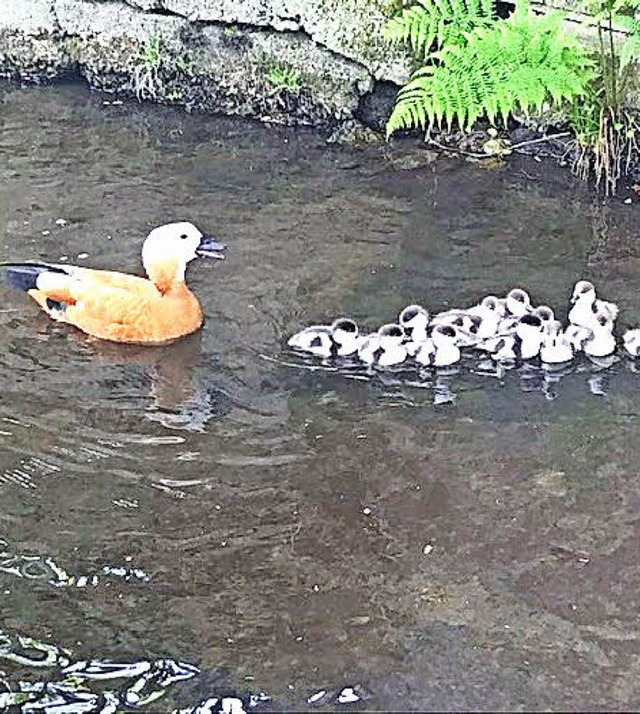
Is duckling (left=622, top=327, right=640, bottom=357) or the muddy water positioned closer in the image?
the muddy water

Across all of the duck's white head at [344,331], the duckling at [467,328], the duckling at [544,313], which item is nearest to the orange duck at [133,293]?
the duck's white head at [344,331]

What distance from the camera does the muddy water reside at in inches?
172

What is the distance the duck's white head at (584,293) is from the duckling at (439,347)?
23.4 inches

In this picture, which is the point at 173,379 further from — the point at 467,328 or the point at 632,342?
the point at 632,342

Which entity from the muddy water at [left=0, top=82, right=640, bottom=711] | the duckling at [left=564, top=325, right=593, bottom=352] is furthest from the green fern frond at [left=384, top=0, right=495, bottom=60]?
the duckling at [left=564, top=325, right=593, bottom=352]

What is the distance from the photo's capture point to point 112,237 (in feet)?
24.1

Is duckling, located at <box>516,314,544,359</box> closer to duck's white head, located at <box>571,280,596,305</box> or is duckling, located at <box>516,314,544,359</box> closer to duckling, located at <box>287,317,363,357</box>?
duck's white head, located at <box>571,280,596,305</box>

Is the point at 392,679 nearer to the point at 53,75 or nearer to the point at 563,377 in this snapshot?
the point at 563,377

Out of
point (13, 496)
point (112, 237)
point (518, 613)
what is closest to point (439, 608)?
point (518, 613)

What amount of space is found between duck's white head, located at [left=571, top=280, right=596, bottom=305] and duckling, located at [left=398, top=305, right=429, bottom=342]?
0.68m

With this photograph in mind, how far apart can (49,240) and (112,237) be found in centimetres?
32

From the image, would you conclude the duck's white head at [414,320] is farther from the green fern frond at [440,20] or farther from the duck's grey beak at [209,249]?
the green fern frond at [440,20]

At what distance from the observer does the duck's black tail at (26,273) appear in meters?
6.52

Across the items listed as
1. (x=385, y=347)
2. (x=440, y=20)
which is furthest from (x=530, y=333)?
(x=440, y=20)
